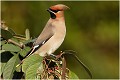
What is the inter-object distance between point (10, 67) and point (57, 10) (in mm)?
601

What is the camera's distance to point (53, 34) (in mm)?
3242

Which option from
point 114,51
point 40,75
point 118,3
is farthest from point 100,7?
point 40,75

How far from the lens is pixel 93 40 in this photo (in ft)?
19.8

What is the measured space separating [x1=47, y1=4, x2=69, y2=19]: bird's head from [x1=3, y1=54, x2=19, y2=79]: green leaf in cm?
48

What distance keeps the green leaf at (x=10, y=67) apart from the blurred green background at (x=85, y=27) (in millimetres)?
2858

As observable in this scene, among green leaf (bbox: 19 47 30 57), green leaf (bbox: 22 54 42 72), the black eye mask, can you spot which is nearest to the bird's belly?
the black eye mask

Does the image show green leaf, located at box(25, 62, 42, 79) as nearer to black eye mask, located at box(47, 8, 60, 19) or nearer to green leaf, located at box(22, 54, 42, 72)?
green leaf, located at box(22, 54, 42, 72)

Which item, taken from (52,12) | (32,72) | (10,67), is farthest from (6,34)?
(32,72)

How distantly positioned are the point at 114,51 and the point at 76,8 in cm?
79

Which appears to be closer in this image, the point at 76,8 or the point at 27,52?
the point at 27,52

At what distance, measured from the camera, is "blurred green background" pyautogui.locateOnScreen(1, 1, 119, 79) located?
573 centimetres

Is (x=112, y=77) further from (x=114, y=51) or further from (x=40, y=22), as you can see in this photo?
(x=40, y=22)

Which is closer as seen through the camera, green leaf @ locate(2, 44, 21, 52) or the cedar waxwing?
green leaf @ locate(2, 44, 21, 52)

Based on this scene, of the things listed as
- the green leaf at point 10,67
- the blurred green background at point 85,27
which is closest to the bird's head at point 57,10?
the green leaf at point 10,67
